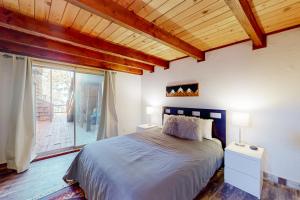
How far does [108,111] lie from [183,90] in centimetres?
209

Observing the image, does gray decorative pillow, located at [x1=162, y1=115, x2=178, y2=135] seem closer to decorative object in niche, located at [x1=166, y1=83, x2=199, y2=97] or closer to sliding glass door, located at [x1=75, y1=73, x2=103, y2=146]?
decorative object in niche, located at [x1=166, y1=83, x2=199, y2=97]

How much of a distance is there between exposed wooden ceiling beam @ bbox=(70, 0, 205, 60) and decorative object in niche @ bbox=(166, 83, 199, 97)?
3.30 feet

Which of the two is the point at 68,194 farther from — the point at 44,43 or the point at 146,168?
the point at 44,43

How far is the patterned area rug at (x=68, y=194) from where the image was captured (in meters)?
1.83

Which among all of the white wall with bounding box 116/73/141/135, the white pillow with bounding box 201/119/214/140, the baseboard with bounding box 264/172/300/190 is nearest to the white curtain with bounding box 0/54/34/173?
the white wall with bounding box 116/73/141/135

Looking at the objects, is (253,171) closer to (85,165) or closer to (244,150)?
(244,150)

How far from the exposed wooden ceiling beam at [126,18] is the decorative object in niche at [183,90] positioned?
1.01 meters

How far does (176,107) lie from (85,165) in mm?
2259

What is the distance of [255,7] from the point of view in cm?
153

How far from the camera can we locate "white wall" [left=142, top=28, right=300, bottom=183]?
6.38 feet

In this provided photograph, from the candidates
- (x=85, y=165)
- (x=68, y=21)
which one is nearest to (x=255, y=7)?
(x=68, y=21)

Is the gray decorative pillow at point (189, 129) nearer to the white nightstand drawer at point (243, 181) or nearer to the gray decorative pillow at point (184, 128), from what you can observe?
the gray decorative pillow at point (184, 128)

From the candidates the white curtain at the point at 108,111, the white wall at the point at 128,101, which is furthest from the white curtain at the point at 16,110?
the white wall at the point at 128,101

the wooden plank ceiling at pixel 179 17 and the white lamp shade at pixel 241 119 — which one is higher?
the wooden plank ceiling at pixel 179 17
